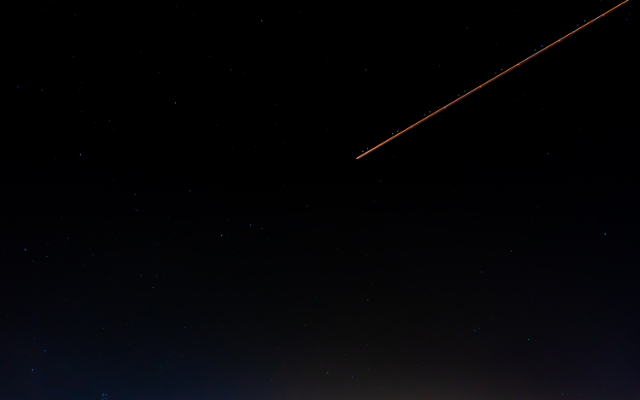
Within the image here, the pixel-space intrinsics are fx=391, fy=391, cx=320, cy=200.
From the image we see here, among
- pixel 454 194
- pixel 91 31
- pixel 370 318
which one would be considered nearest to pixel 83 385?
pixel 370 318

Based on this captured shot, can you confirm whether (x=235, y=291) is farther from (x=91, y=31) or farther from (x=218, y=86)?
(x=91, y=31)

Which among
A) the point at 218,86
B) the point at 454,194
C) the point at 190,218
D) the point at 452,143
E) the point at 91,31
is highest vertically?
the point at 91,31

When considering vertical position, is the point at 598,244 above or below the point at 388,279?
below

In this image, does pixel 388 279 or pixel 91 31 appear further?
pixel 388 279

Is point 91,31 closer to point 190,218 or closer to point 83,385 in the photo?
point 190,218

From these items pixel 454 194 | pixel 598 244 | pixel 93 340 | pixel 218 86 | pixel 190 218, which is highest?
pixel 218 86

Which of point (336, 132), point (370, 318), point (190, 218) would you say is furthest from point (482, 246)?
point (190, 218)
